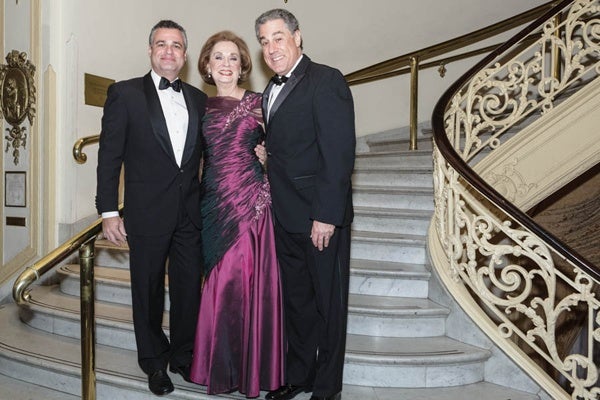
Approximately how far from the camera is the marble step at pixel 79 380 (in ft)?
8.09

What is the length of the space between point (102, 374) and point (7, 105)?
2.44 meters

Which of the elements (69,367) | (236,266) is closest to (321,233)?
(236,266)

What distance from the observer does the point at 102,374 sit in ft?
8.50

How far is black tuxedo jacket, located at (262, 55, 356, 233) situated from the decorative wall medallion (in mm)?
2532

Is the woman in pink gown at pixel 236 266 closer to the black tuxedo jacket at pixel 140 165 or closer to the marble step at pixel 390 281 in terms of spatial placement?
the black tuxedo jacket at pixel 140 165

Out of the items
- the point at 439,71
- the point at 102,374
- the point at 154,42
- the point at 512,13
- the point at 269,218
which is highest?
the point at 512,13

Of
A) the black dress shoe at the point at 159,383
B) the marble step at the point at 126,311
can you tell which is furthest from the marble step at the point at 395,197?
the black dress shoe at the point at 159,383

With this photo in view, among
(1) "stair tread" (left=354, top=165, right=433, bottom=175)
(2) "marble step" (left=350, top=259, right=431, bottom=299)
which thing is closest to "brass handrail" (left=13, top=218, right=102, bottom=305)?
(2) "marble step" (left=350, top=259, right=431, bottom=299)

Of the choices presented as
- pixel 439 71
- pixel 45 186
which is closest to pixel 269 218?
pixel 45 186

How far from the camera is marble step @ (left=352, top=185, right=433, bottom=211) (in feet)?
12.4

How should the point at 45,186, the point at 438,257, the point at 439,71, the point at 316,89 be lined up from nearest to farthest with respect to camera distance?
the point at 316,89 → the point at 438,257 → the point at 45,186 → the point at 439,71

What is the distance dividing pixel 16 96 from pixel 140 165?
7.49 ft

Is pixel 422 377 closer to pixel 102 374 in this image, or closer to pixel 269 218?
pixel 269 218

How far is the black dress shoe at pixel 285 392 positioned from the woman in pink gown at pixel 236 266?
3 cm
